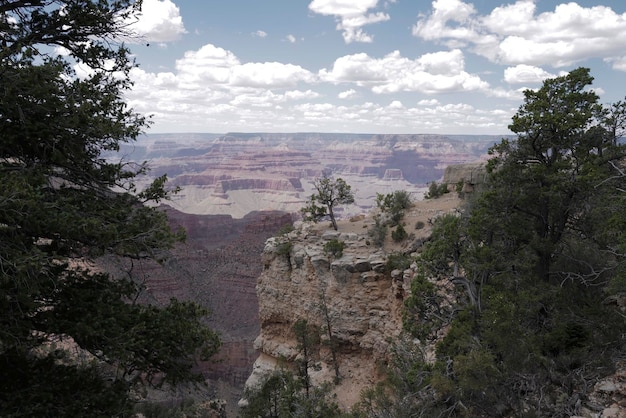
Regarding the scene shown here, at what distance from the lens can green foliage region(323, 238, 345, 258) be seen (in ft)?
87.1

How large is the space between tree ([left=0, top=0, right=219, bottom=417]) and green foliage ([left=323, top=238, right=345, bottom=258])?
18584 mm

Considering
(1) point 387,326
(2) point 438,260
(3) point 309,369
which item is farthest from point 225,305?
(2) point 438,260

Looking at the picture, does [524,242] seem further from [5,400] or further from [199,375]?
[5,400]

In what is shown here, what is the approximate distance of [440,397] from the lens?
10422mm

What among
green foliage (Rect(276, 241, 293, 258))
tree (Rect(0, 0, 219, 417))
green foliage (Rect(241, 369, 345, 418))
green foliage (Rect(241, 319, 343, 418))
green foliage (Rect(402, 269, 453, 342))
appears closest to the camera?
tree (Rect(0, 0, 219, 417))

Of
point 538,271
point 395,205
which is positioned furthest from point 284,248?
point 538,271

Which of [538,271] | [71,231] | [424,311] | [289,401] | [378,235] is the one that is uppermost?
[71,231]

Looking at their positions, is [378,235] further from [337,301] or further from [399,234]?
[337,301]

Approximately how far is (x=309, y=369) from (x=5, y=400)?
23.0m

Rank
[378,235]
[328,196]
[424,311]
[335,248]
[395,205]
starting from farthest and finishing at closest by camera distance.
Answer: [328,196] → [395,205] → [378,235] → [335,248] → [424,311]

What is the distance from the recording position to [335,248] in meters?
26.6

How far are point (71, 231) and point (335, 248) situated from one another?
21.1m

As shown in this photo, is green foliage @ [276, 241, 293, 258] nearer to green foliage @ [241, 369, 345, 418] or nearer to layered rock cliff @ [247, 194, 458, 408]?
layered rock cliff @ [247, 194, 458, 408]

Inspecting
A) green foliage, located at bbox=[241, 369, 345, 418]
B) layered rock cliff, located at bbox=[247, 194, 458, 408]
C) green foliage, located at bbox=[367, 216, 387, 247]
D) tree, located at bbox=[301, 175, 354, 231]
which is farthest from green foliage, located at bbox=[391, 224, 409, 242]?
green foliage, located at bbox=[241, 369, 345, 418]
